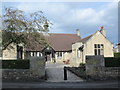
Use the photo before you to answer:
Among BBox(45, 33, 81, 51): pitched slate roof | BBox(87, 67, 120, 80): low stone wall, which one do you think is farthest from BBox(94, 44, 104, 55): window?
BBox(87, 67, 120, 80): low stone wall

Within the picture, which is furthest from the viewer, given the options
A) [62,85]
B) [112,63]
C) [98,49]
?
[98,49]

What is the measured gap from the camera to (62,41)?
44.0 m

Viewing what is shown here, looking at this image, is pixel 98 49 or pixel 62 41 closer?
pixel 98 49

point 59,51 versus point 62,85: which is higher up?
point 59,51

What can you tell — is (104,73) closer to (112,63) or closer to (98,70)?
(98,70)

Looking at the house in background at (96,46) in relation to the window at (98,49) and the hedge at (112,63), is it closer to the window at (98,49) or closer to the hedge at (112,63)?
the window at (98,49)

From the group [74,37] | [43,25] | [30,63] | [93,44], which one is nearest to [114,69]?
[30,63]

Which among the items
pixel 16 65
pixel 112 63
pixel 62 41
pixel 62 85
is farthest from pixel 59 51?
pixel 62 85

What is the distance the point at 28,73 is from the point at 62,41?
3024 cm

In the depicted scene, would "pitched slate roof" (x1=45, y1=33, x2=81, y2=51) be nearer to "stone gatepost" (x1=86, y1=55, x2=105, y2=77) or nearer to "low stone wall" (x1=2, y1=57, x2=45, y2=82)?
"stone gatepost" (x1=86, y1=55, x2=105, y2=77)

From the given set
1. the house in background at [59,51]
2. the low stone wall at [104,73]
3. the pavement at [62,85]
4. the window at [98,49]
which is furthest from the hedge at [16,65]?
the house in background at [59,51]

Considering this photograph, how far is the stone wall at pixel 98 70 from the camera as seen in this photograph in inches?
569

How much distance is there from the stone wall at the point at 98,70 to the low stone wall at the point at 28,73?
3.57 metres

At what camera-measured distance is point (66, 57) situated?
39.7m
